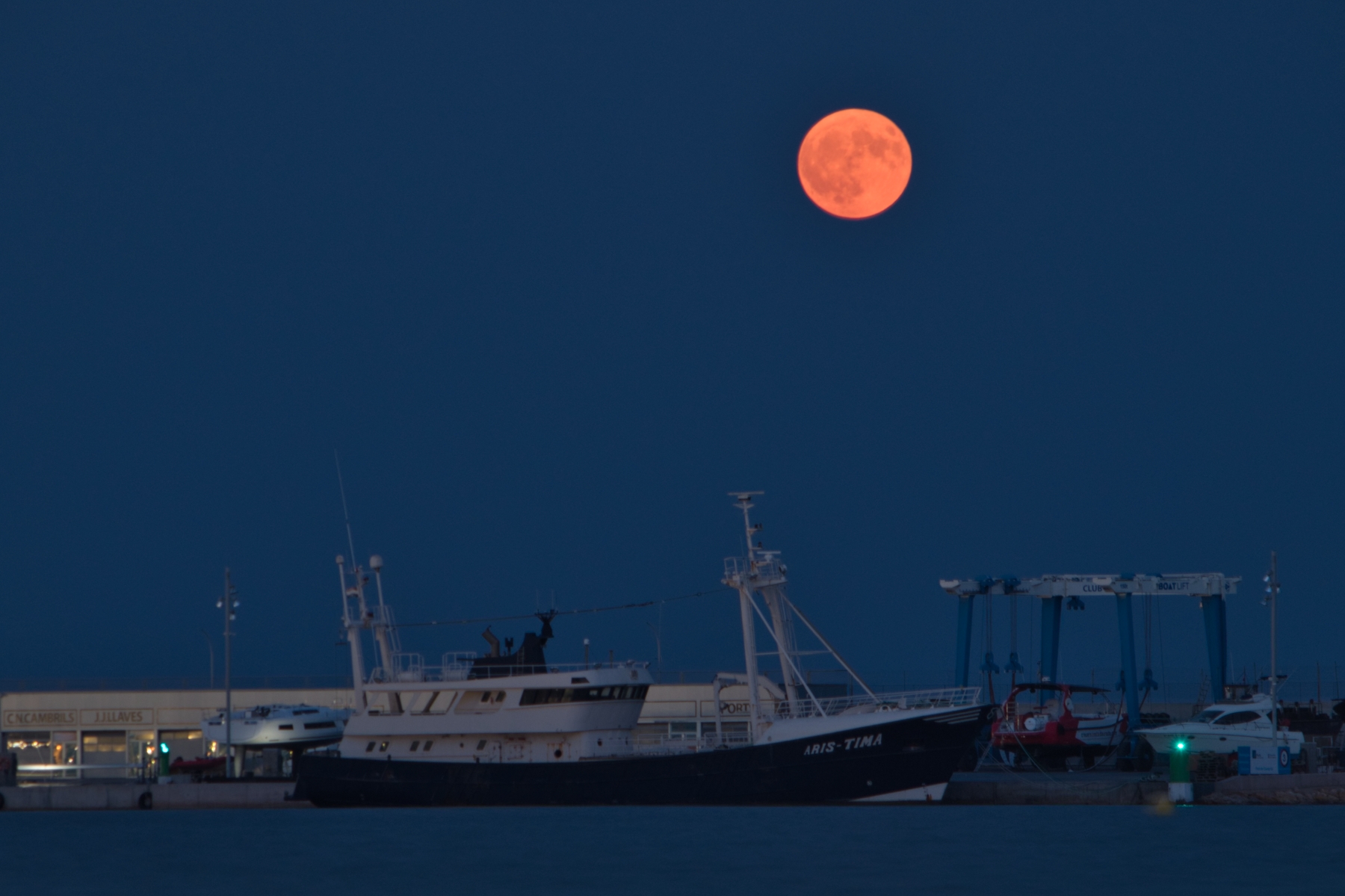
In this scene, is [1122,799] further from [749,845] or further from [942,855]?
[749,845]

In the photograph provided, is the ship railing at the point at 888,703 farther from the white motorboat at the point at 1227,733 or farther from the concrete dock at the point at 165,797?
the concrete dock at the point at 165,797

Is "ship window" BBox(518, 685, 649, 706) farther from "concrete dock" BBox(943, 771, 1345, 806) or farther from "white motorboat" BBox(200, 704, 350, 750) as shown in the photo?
"white motorboat" BBox(200, 704, 350, 750)

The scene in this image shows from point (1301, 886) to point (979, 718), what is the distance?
1120 cm

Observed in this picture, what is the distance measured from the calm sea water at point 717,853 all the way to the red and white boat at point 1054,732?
7.76 m

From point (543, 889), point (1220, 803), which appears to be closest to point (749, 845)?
point (543, 889)

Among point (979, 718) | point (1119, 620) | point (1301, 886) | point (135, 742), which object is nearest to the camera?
point (1301, 886)

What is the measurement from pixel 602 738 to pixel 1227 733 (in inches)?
745

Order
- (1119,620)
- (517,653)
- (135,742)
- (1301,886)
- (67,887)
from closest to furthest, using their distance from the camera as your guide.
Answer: (1301,886), (67,887), (517,653), (1119,620), (135,742)

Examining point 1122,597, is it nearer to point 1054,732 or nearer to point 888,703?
point 1054,732

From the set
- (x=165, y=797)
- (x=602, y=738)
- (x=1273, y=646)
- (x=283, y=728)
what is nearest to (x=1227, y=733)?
(x=1273, y=646)

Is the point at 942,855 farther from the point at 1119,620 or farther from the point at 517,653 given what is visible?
the point at 1119,620

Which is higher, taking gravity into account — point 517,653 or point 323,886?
point 517,653

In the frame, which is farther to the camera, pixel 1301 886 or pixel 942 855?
pixel 942 855

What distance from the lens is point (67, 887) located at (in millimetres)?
39062
